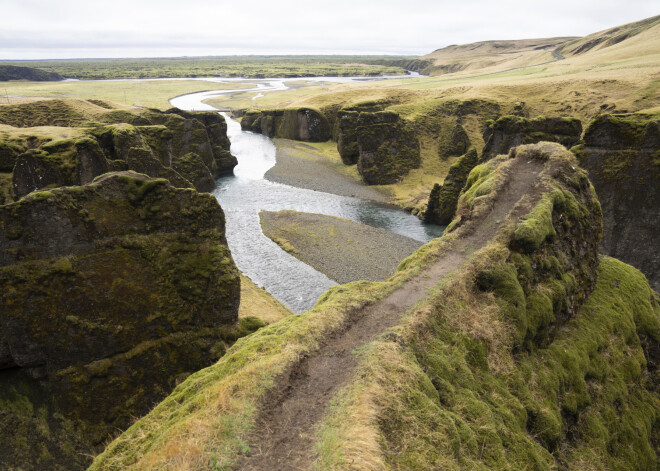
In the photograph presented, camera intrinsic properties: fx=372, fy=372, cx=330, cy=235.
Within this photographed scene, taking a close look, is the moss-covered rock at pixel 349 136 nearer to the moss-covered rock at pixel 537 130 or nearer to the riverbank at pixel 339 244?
the riverbank at pixel 339 244

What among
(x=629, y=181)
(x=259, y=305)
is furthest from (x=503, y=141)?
(x=259, y=305)

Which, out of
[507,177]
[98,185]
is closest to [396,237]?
[507,177]

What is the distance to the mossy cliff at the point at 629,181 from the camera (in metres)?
32.2

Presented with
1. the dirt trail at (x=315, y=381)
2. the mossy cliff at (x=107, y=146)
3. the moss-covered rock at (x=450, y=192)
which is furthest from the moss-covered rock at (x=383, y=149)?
the dirt trail at (x=315, y=381)

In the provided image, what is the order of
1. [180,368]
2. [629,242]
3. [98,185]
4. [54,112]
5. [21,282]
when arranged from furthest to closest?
[54,112] < [629,242] < [180,368] < [98,185] < [21,282]

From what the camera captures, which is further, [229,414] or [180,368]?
[180,368]

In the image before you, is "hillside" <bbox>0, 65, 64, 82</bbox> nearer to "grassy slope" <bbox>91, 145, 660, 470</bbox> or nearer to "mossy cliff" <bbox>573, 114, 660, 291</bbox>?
"grassy slope" <bbox>91, 145, 660, 470</bbox>

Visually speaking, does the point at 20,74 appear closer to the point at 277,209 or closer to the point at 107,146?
the point at 277,209

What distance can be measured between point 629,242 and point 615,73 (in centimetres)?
7079

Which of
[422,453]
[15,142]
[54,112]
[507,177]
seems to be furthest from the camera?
[54,112]

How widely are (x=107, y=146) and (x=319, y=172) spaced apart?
4922 cm

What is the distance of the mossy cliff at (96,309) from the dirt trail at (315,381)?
33.7ft

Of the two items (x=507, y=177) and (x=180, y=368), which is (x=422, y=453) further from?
(x=507, y=177)

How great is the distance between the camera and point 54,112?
185ft
